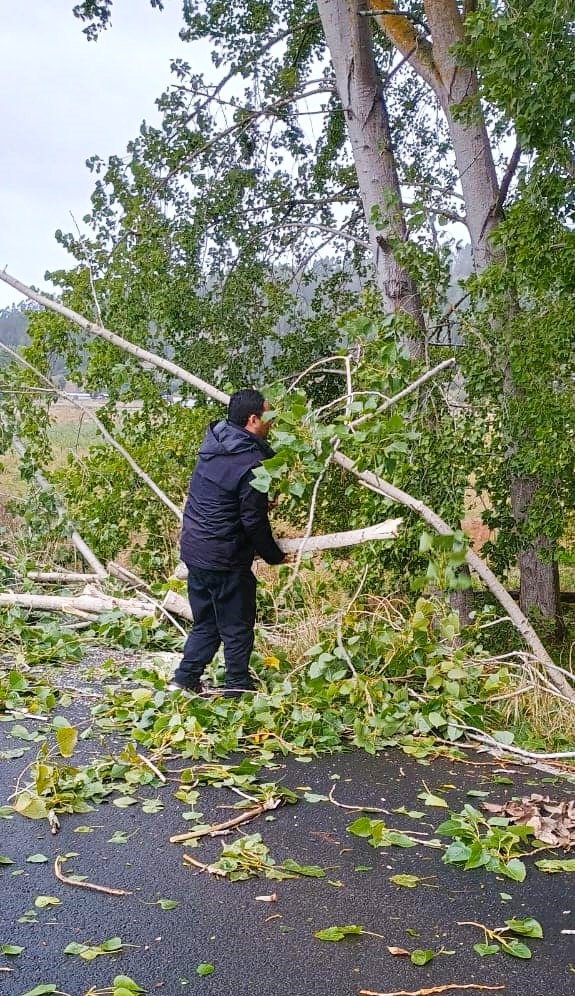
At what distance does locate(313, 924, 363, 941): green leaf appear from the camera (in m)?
2.84

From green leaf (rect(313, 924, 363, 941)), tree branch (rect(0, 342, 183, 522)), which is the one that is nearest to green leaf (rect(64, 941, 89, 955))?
green leaf (rect(313, 924, 363, 941))

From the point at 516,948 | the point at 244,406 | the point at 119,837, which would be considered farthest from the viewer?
the point at 244,406

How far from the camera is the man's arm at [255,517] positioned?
15.4 ft

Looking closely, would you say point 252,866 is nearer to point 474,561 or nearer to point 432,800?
point 432,800

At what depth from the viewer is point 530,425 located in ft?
23.5

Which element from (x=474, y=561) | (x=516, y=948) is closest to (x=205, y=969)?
(x=516, y=948)

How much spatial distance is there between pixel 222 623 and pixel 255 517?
0.67m

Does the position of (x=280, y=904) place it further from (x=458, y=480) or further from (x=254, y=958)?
(x=458, y=480)

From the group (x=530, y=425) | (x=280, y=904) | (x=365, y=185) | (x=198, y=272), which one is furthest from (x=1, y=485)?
(x=280, y=904)

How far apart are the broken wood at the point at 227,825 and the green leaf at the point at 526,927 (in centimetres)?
116

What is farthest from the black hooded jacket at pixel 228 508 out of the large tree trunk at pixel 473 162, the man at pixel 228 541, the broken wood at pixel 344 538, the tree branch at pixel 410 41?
the tree branch at pixel 410 41

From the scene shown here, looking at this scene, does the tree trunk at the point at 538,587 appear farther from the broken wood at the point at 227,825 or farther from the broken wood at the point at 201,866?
the broken wood at the point at 201,866

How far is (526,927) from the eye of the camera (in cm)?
290

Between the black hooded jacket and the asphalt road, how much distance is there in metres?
Result: 1.32
